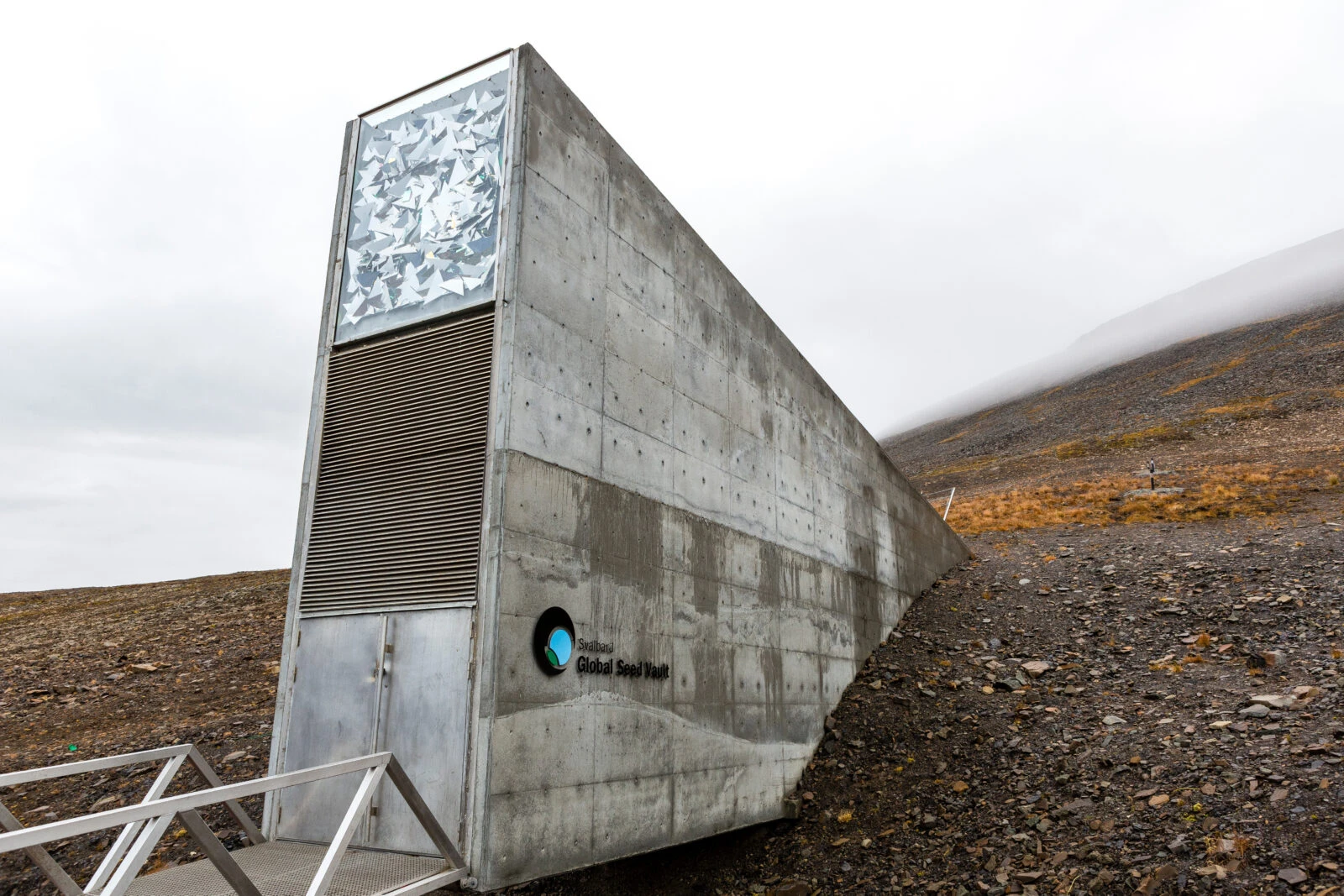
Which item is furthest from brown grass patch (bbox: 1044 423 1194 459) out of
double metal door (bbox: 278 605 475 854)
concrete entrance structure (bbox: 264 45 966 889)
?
double metal door (bbox: 278 605 475 854)

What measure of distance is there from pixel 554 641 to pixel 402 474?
6.59 ft

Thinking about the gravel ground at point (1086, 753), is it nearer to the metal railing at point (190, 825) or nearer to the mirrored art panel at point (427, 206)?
the metal railing at point (190, 825)

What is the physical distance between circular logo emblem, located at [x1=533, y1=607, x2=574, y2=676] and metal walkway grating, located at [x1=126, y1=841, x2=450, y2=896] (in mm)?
1628

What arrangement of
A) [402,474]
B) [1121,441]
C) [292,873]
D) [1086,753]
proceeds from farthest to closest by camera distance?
[1121,441] < [1086,753] < [402,474] < [292,873]

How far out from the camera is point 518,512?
22.4 ft

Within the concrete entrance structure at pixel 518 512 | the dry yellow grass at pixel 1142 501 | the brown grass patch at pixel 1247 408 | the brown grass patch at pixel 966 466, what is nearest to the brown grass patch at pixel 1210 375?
the brown grass patch at pixel 1247 408

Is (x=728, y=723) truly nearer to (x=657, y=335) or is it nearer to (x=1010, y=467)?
(x=657, y=335)

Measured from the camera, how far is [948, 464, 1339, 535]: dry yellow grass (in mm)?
24422

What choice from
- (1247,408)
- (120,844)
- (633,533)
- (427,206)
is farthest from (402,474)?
(1247,408)

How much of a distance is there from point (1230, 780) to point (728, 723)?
5325 mm

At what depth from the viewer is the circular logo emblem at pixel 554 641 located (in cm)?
684

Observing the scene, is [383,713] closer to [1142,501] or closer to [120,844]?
[120,844]

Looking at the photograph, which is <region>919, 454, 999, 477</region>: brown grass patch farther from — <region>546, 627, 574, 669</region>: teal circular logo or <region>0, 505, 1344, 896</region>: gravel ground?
<region>546, 627, 574, 669</region>: teal circular logo

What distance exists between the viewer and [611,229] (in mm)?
8719
